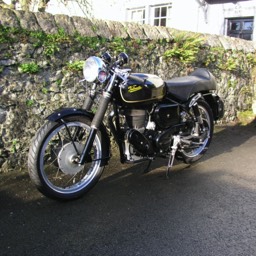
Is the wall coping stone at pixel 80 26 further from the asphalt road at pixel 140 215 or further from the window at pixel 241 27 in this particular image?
the window at pixel 241 27

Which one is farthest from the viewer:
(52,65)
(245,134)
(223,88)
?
(223,88)

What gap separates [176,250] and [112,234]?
54 cm

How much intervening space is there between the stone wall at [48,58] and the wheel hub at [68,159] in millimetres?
1020

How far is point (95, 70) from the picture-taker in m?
3.41

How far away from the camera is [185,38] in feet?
20.1

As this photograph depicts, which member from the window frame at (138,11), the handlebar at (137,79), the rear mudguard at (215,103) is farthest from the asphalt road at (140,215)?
the window frame at (138,11)

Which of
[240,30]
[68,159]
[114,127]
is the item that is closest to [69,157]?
[68,159]

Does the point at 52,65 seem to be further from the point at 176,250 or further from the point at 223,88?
the point at 223,88

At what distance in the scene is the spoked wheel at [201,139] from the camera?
4.66 metres

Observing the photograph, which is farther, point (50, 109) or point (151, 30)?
point (151, 30)

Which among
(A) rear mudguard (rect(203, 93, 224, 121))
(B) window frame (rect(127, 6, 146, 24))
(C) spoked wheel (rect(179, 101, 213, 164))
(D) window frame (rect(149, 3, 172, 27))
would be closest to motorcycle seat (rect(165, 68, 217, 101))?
(A) rear mudguard (rect(203, 93, 224, 121))

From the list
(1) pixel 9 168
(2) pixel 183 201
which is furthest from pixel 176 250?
(1) pixel 9 168

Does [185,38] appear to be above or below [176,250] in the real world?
above

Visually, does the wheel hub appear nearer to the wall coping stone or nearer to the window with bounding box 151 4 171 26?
the wall coping stone
